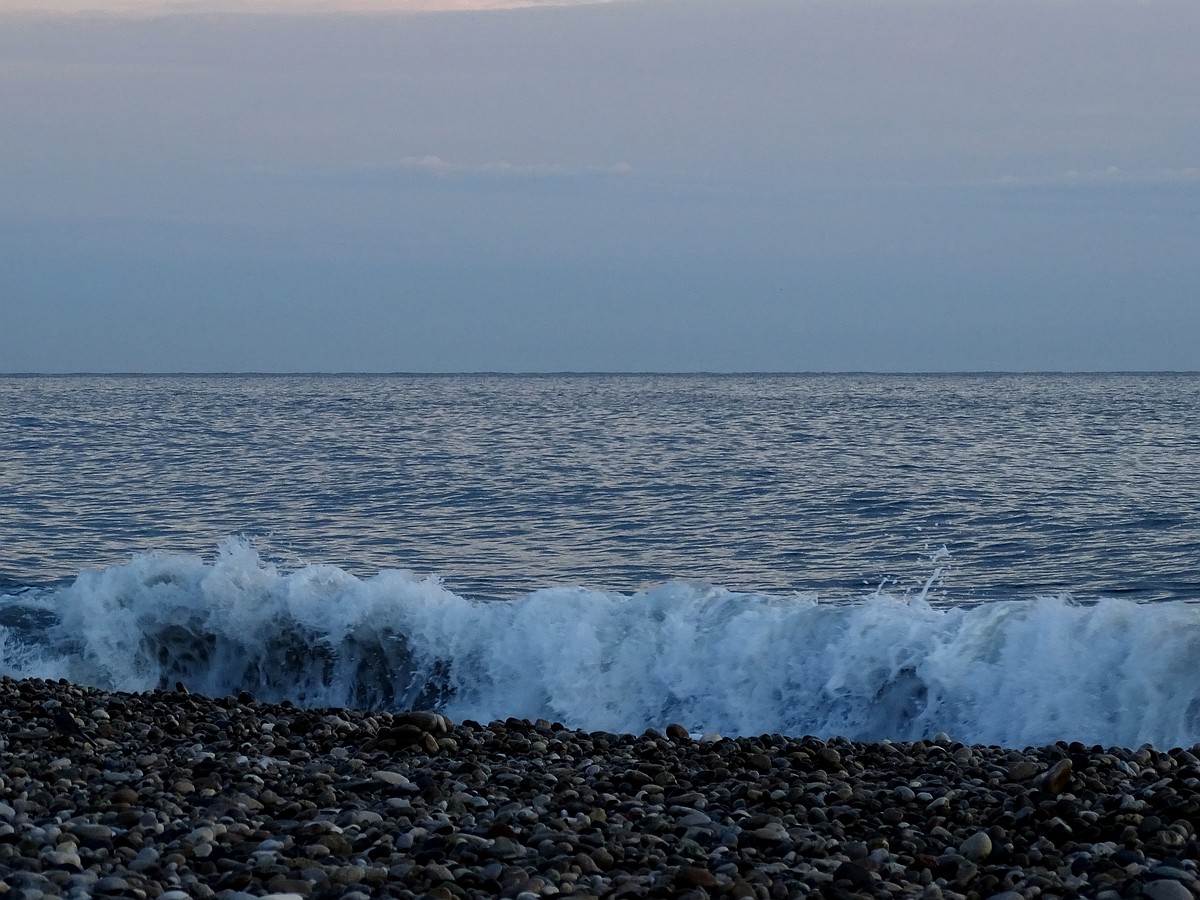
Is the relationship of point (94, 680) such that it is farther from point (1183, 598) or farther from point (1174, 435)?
point (1174, 435)

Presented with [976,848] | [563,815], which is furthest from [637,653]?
[976,848]

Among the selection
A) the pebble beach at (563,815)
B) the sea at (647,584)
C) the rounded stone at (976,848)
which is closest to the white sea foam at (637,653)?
the sea at (647,584)

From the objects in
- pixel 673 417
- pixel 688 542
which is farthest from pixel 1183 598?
pixel 673 417

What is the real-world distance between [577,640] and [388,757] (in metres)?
4.89

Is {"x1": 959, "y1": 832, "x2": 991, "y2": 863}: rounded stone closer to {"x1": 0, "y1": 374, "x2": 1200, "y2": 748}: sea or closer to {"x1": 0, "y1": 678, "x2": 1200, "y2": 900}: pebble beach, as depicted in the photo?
{"x1": 0, "y1": 678, "x2": 1200, "y2": 900}: pebble beach

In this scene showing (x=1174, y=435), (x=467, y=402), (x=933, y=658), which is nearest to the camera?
(x=933, y=658)

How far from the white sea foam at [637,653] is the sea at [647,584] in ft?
0.09

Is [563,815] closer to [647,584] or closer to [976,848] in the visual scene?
[976,848]

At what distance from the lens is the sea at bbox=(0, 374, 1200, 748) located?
11266 mm

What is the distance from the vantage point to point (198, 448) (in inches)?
1388

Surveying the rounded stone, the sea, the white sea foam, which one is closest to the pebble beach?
the rounded stone

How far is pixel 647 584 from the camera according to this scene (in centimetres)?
1538

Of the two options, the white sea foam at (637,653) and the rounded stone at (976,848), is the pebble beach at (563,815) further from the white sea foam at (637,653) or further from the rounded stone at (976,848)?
the white sea foam at (637,653)

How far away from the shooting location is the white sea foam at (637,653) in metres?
10.9
